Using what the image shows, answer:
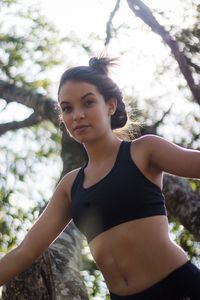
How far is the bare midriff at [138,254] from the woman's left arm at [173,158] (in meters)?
0.25

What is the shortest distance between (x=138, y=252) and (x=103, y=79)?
3.15 feet

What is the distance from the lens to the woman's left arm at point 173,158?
235 cm

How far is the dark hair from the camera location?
9.33 feet

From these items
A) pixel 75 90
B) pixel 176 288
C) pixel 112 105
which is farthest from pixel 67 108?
pixel 176 288

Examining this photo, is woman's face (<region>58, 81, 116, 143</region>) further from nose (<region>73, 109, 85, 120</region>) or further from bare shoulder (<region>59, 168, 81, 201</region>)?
bare shoulder (<region>59, 168, 81, 201</region>)

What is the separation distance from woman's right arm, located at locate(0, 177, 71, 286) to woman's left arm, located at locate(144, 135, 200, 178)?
0.59 metres

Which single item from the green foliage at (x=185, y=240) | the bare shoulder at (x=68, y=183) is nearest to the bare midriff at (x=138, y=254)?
the bare shoulder at (x=68, y=183)

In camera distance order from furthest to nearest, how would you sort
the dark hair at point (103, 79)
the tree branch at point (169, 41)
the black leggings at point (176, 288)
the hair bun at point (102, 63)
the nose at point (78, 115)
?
1. the tree branch at point (169, 41)
2. the hair bun at point (102, 63)
3. the dark hair at point (103, 79)
4. the nose at point (78, 115)
5. the black leggings at point (176, 288)

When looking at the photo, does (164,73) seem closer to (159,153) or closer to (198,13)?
(198,13)

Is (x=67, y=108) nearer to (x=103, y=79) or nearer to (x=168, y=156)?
(x=103, y=79)

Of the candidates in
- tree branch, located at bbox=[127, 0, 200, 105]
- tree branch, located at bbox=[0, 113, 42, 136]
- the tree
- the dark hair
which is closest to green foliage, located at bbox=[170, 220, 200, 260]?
the tree

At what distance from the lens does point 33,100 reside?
710 cm

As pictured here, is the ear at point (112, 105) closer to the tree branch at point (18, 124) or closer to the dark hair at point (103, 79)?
the dark hair at point (103, 79)

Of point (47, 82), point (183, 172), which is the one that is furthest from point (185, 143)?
point (183, 172)
